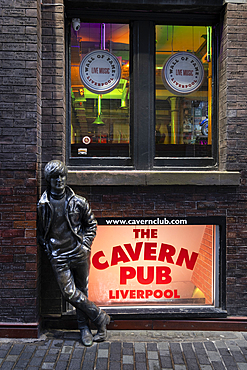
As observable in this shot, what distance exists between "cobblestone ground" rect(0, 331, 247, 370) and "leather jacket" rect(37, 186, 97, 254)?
1295 millimetres

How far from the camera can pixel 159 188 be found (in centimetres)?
459

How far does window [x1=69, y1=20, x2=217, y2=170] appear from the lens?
4.79m

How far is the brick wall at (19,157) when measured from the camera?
420 centimetres

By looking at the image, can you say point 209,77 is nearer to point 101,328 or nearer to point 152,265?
point 152,265

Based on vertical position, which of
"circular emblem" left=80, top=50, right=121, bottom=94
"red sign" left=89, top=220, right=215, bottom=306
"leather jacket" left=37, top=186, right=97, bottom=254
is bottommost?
"red sign" left=89, top=220, right=215, bottom=306

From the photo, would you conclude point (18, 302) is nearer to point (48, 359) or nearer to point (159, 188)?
point (48, 359)

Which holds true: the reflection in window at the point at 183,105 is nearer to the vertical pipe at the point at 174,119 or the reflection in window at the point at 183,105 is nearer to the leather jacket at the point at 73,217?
the vertical pipe at the point at 174,119

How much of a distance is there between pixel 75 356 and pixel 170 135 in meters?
3.51

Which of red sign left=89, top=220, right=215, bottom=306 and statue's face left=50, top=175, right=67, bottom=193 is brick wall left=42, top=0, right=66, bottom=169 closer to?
statue's face left=50, top=175, right=67, bottom=193

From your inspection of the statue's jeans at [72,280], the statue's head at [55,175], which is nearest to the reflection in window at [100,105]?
the statue's head at [55,175]

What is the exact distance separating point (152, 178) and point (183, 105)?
1443 mm

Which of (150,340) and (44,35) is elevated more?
(44,35)

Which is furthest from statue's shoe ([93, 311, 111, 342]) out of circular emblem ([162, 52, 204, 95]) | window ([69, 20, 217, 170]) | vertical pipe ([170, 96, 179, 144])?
circular emblem ([162, 52, 204, 95])

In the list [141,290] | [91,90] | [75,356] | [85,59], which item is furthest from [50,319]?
[85,59]
